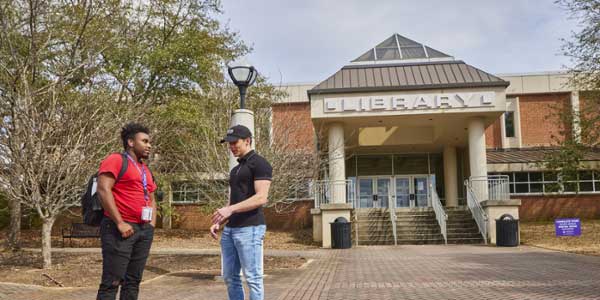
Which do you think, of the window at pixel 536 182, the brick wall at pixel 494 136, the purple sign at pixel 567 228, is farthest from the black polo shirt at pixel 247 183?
the brick wall at pixel 494 136

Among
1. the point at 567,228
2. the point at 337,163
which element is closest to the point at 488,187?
the point at 567,228

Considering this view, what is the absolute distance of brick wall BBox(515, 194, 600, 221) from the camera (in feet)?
88.9

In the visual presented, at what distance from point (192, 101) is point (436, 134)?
10948mm

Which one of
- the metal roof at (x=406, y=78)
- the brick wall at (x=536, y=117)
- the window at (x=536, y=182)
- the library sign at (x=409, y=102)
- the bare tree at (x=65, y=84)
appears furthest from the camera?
the brick wall at (x=536, y=117)

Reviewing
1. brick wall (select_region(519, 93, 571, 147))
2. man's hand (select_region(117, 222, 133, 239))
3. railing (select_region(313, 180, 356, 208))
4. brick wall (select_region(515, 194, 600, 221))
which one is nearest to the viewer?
man's hand (select_region(117, 222, 133, 239))

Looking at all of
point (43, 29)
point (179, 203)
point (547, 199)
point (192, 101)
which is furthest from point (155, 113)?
point (547, 199)

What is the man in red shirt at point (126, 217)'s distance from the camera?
4.50 metres

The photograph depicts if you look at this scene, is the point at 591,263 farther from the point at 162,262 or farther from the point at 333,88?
the point at 333,88

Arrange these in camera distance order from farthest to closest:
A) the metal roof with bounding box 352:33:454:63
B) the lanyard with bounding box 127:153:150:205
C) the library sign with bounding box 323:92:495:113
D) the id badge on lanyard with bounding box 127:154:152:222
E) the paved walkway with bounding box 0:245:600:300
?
1. the metal roof with bounding box 352:33:454:63
2. the library sign with bounding box 323:92:495:113
3. the paved walkway with bounding box 0:245:600:300
4. the lanyard with bounding box 127:153:150:205
5. the id badge on lanyard with bounding box 127:154:152:222

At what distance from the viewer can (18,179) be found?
33.6 ft

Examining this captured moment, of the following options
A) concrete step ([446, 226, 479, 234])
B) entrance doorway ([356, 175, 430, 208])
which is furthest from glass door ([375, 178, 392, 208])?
concrete step ([446, 226, 479, 234])

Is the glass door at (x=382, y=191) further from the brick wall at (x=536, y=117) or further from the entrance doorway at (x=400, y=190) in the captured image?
the brick wall at (x=536, y=117)

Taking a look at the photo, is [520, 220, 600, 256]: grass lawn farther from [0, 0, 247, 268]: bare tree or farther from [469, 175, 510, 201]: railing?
[0, 0, 247, 268]: bare tree

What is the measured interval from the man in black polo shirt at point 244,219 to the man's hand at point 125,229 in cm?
69
